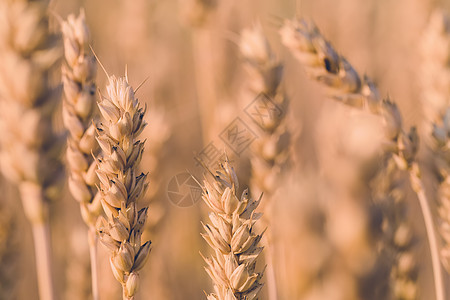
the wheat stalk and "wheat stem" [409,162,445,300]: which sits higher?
the wheat stalk

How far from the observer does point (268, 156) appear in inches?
55.0

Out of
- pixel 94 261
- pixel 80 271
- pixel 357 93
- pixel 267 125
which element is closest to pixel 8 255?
pixel 80 271

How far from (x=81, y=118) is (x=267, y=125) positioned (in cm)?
57

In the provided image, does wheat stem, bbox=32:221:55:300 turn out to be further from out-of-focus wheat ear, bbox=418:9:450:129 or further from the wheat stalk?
out-of-focus wheat ear, bbox=418:9:450:129

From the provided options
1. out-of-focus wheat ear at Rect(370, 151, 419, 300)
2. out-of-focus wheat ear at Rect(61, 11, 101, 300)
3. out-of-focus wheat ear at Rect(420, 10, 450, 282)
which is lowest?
out-of-focus wheat ear at Rect(370, 151, 419, 300)

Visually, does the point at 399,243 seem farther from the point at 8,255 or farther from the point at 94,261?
the point at 8,255

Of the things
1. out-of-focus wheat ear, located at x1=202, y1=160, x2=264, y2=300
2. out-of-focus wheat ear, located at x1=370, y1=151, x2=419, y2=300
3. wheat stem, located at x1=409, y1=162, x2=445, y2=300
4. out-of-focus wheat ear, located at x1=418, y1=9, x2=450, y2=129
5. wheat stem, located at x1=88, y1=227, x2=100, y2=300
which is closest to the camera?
out-of-focus wheat ear, located at x1=202, y1=160, x2=264, y2=300

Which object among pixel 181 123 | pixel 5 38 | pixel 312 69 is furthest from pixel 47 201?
pixel 181 123

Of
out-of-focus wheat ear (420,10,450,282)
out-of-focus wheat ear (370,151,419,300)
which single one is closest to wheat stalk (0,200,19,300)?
out-of-focus wheat ear (370,151,419,300)

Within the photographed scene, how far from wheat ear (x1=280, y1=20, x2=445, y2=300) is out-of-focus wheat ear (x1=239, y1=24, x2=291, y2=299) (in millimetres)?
254

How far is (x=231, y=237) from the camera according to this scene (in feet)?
2.52

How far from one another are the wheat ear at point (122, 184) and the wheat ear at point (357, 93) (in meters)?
0.50

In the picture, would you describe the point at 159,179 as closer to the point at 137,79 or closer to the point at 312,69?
the point at 312,69

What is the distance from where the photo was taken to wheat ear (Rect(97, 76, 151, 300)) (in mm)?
792
